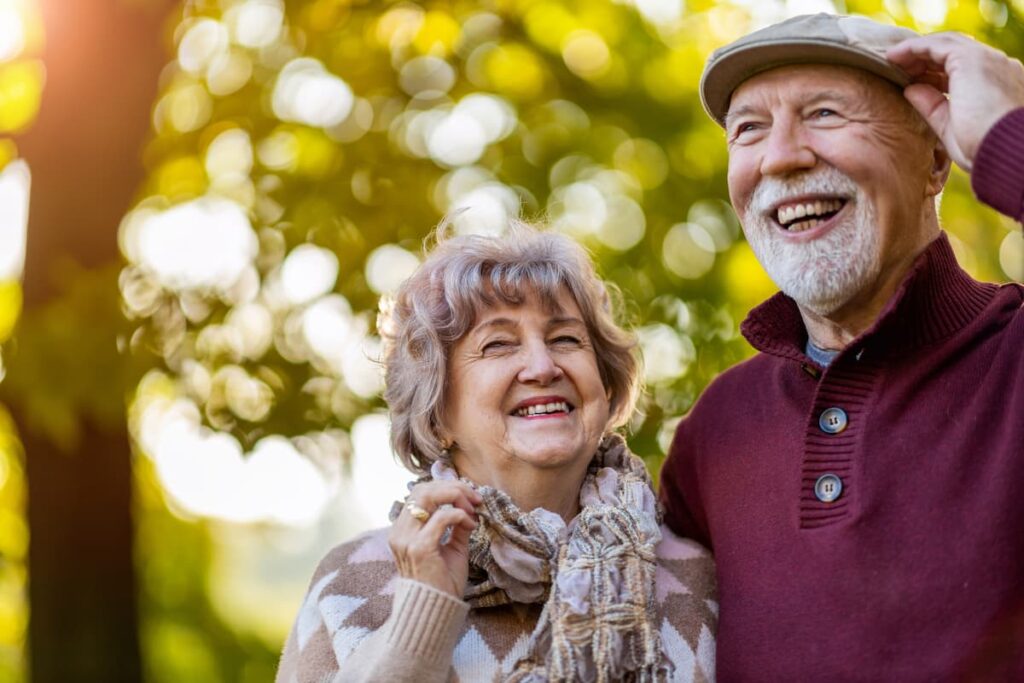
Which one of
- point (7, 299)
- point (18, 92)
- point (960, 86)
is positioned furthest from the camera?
point (7, 299)

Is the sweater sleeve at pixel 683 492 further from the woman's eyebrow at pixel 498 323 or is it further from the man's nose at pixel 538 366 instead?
the woman's eyebrow at pixel 498 323

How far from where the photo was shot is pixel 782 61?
2.93m

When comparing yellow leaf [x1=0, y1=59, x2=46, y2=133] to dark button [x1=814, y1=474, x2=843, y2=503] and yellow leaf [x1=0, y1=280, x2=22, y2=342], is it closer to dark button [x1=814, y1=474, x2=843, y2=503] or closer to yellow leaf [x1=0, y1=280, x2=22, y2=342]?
yellow leaf [x1=0, y1=280, x2=22, y2=342]

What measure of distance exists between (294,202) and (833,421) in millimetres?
3511

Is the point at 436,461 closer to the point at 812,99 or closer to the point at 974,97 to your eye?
the point at 812,99

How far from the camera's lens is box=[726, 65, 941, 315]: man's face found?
285 centimetres

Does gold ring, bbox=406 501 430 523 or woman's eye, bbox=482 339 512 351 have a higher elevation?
woman's eye, bbox=482 339 512 351

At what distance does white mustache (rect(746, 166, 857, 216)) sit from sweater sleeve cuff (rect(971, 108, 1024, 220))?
13.1 inches

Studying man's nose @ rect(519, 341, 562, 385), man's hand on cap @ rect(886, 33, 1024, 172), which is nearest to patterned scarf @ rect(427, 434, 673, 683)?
man's nose @ rect(519, 341, 562, 385)

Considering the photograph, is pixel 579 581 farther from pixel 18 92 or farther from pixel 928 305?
pixel 18 92

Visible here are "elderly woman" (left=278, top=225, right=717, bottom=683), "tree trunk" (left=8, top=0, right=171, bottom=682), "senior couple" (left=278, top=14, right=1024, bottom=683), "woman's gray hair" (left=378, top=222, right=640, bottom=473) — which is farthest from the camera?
"tree trunk" (left=8, top=0, right=171, bottom=682)

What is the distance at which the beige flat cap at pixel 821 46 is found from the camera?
281 centimetres

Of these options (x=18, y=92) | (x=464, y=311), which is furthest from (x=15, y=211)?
(x=464, y=311)

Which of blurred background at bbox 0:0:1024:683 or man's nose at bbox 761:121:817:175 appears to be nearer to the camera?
man's nose at bbox 761:121:817:175
